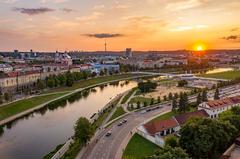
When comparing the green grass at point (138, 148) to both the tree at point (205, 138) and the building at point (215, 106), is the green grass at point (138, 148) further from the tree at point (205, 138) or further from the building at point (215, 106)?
the building at point (215, 106)

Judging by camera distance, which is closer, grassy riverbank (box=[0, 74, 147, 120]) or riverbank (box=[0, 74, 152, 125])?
riverbank (box=[0, 74, 152, 125])

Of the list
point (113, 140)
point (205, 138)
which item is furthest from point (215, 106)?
point (205, 138)

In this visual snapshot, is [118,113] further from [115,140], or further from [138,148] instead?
[138,148]

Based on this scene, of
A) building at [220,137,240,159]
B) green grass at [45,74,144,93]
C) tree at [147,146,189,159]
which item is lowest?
building at [220,137,240,159]

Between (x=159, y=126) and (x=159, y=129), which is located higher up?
(x=159, y=126)

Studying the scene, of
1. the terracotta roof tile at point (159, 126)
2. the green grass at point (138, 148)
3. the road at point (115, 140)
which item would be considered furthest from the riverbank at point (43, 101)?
the terracotta roof tile at point (159, 126)

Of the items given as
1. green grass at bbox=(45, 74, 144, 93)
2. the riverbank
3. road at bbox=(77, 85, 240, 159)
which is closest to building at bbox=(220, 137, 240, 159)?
road at bbox=(77, 85, 240, 159)

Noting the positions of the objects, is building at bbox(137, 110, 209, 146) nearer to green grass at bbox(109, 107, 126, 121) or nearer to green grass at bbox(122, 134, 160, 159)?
green grass at bbox(122, 134, 160, 159)
